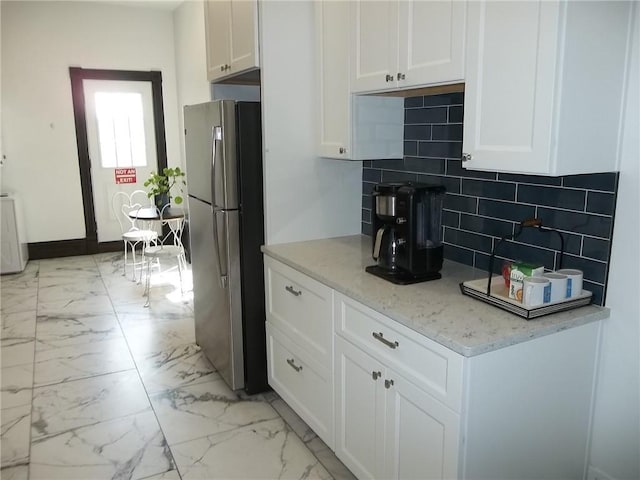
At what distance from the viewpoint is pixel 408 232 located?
6.68ft

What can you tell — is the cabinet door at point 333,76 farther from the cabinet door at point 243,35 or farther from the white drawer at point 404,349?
the white drawer at point 404,349

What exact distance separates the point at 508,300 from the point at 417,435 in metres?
0.53

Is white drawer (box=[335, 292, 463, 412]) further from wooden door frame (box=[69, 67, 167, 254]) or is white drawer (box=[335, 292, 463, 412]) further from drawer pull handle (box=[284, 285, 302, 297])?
wooden door frame (box=[69, 67, 167, 254])

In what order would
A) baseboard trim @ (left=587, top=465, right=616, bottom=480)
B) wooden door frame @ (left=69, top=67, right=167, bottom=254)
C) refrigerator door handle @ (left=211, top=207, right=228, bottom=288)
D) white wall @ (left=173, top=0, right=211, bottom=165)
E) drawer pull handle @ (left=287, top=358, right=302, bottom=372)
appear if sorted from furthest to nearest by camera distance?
wooden door frame @ (left=69, top=67, right=167, bottom=254) → white wall @ (left=173, top=0, right=211, bottom=165) → refrigerator door handle @ (left=211, top=207, right=228, bottom=288) → drawer pull handle @ (left=287, top=358, right=302, bottom=372) → baseboard trim @ (left=587, top=465, right=616, bottom=480)

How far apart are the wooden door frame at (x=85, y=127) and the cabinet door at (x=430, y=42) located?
4.75 m

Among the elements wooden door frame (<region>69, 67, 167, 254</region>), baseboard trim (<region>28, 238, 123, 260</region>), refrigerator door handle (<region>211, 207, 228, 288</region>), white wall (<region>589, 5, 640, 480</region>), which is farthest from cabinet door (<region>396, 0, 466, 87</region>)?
baseboard trim (<region>28, 238, 123, 260</region>)

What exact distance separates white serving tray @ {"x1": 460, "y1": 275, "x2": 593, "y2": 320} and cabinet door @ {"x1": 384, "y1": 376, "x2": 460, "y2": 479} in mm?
386

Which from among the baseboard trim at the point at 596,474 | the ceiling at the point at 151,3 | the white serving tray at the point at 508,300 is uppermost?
the ceiling at the point at 151,3

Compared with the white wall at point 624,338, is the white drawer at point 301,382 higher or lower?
lower

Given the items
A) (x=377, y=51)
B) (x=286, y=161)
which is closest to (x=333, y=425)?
(x=286, y=161)

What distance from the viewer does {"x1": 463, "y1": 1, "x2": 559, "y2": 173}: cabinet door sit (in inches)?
59.6

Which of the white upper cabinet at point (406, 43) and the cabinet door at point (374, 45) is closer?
the white upper cabinet at point (406, 43)

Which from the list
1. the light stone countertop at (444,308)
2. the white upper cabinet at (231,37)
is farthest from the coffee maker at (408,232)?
the white upper cabinet at (231,37)

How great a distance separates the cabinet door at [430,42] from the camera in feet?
5.78
